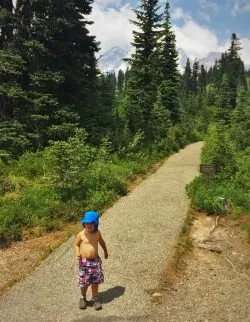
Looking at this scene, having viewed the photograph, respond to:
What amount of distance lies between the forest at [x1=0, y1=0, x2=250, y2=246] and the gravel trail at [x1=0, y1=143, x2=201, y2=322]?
1.24 meters

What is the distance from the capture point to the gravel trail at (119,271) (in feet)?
28.6

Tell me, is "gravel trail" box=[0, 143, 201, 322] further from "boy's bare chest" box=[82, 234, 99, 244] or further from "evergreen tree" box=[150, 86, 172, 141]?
"evergreen tree" box=[150, 86, 172, 141]

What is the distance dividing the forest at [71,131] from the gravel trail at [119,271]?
124 cm

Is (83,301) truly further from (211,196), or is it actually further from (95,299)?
(211,196)

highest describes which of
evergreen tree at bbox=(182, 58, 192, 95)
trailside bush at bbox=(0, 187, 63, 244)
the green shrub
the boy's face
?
evergreen tree at bbox=(182, 58, 192, 95)

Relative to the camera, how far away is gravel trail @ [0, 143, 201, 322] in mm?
8703

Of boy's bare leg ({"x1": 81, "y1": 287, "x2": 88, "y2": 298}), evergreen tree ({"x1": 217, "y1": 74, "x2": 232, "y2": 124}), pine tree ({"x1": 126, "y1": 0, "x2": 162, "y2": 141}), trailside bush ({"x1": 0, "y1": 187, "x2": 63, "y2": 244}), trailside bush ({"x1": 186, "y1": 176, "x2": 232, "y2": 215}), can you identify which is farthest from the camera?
evergreen tree ({"x1": 217, "y1": 74, "x2": 232, "y2": 124})

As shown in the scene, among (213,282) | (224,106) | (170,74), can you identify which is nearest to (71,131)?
(213,282)

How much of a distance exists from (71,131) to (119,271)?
11.8 metres

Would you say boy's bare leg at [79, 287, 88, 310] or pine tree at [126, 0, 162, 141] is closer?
boy's bare leg at [79, 287, 88, 310]

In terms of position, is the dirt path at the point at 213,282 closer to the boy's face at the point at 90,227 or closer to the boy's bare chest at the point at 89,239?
the boy's bare chest at the point at 89,239

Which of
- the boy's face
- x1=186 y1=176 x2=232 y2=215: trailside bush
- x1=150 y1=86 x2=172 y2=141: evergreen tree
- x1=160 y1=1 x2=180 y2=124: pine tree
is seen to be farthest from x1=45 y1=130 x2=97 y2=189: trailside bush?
x1=160 y1=1 x2=180 y2=124: pine tree

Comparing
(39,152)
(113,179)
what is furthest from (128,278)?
(39,152)

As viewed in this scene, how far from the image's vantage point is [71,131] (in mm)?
21281
